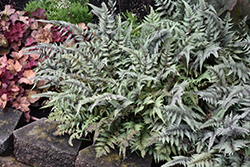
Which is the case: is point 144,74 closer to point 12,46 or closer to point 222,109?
point 222,109

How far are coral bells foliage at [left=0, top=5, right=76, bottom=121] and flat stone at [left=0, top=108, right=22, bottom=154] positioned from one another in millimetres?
83

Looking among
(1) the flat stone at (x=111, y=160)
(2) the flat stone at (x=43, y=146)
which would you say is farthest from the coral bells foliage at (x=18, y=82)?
(1) the flat stone at (x=111, y=160)

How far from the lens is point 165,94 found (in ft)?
6.79

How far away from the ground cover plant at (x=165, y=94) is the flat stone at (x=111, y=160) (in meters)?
0.08

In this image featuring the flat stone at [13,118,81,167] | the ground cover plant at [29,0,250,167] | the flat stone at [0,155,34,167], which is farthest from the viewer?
the flat stone at [0,155,34,167]

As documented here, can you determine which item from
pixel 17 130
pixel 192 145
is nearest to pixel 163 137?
pixel 192 145

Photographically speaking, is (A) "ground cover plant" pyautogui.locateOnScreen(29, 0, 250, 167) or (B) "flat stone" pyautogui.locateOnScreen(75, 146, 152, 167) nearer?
(A) "ground cover plant" pyautogui.locateOnScreen(29, 0, 250, 167)

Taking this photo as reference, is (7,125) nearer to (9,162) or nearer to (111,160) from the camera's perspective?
(9,162)

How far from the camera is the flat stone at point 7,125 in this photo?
2.48 meters

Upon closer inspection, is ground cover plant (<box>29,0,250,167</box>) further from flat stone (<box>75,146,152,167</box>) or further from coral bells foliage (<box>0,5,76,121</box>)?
coral bells foliage (<box>0,5,76,121</box>)

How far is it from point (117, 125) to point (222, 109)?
1016 mm

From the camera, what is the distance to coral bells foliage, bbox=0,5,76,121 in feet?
9.04

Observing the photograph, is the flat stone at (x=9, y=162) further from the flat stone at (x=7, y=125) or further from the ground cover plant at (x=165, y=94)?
the ground cover plant at (x=165, y=94)

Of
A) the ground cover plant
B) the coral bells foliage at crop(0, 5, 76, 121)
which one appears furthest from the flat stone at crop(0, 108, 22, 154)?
the ground cover plant
